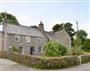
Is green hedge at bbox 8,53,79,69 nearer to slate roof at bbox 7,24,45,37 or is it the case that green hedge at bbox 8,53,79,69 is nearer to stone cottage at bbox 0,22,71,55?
stone cottage at bbox 0,22,71,55

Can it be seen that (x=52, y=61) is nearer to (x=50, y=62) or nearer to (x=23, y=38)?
(x=50, y=62)

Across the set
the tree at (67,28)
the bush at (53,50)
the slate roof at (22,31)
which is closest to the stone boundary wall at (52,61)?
the bush at (53,50)

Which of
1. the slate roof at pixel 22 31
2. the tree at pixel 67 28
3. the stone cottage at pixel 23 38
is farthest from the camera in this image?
the tree at pixel 67 28

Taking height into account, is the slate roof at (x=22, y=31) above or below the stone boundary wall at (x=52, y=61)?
above

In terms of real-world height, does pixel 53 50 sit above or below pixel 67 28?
below

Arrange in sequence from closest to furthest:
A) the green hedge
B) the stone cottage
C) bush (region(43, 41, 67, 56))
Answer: the green hedge
bush (region(43, 41, 67, 56))
the stone cottage

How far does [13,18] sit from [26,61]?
129ft

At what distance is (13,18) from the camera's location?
6172 cm

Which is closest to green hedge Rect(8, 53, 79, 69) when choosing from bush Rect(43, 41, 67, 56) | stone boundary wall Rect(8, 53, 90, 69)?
stone boundary wall Rect(8, 53, 90, 69)

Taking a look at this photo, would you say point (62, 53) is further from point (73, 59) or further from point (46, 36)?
point (46, 36)

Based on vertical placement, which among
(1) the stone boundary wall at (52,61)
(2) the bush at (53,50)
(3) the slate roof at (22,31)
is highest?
(3) the slate roof at (22,31)

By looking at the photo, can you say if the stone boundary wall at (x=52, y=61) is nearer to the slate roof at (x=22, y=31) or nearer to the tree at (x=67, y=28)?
the slate roof at (x=22, y=31)

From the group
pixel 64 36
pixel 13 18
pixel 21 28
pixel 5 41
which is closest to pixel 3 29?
pixel 5 41

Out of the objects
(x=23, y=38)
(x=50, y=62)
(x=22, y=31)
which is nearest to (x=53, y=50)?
(x=50, y=62)
